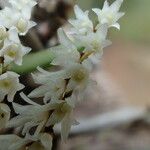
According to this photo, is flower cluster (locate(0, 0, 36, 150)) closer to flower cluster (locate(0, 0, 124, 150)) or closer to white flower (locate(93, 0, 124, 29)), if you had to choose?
flower cluster (locate(0, 0, 124, 150))

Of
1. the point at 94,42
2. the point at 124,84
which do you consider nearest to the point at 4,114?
the point at 94,42

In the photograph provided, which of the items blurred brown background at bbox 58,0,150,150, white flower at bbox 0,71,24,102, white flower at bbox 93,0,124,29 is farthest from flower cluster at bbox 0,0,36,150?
blurred brown background at bbox 58,0,150,150

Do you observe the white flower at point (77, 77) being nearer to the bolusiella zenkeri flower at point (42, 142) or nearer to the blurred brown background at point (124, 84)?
the bolusiella zenkeri flower at point (42, 142)

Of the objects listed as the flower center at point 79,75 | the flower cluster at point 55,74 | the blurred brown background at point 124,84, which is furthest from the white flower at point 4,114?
the blurred brown background at point 124,84

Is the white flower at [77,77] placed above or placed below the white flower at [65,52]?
below

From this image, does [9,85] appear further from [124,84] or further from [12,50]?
[124,84]

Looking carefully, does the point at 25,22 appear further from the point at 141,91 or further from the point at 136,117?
the point at 141,91

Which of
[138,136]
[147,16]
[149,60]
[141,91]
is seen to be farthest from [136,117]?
[147,16]
